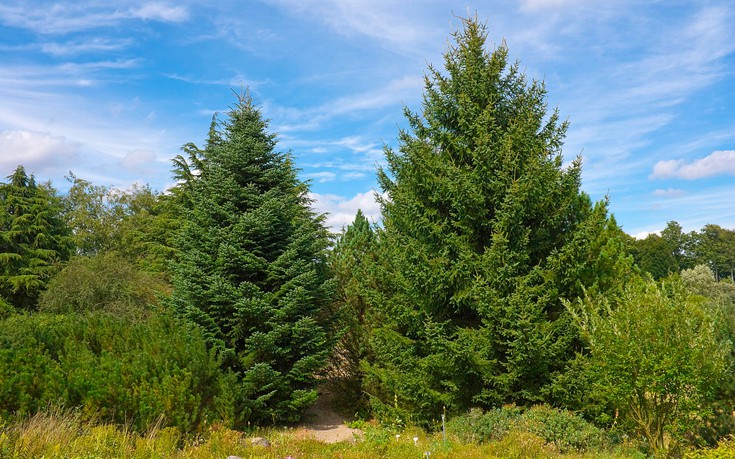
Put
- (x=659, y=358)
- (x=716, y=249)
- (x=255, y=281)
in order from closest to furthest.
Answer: (x=659, y=358), (x=255, y=281), (x=716, y=249)

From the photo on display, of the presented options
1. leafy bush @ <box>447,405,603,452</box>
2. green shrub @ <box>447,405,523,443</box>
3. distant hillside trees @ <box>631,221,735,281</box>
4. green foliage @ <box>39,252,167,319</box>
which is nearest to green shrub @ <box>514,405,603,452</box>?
leafy bush @ <box>447,405,603,452</box>

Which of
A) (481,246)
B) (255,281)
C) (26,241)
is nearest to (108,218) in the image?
(26,241)

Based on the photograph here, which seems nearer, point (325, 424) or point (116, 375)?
point (116, 375)

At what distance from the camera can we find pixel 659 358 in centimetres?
716

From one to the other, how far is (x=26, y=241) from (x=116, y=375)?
67.4ft

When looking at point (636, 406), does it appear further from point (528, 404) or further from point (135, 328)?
point (135, 328)

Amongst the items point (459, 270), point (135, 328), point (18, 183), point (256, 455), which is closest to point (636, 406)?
point (459, 270)

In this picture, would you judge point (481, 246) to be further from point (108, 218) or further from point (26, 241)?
point (108, 218)

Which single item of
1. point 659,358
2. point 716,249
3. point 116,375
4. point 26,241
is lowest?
point 116,375

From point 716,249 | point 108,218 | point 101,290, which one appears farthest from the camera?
point 716,249

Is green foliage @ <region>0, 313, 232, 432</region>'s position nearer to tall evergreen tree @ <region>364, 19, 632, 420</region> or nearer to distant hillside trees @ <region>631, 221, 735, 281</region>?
tall evergreen tree @ <region>364, 19, 632, 420</region>

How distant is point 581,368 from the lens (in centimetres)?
888

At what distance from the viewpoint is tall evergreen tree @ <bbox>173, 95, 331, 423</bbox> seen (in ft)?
35.0

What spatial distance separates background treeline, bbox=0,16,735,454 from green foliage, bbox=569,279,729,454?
0.10 feet
